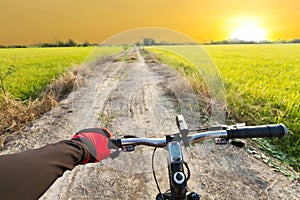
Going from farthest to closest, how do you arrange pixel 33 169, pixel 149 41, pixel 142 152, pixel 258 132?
pixel 142 152
pixel 149 41
pixel 258 132
pixel 33 169

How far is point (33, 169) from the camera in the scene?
0.98 m

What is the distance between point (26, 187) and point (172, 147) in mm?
658

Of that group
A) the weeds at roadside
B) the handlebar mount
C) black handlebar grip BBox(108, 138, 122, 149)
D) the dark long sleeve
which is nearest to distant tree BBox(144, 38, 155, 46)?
the handlebar mount

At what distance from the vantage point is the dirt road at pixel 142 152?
1914mm

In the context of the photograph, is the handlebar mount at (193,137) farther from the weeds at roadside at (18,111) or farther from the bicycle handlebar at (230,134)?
the weeds at roadside at (18,111)

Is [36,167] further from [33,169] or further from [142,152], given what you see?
[142,152]

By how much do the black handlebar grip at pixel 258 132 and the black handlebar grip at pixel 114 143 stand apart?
24.4 inches

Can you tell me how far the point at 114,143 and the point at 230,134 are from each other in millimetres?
659

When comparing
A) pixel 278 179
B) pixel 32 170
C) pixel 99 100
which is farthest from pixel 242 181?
pixel 32 170

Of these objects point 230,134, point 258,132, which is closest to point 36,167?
point 230,134

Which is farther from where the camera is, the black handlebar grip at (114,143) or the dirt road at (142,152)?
the dirt road at (142,152)

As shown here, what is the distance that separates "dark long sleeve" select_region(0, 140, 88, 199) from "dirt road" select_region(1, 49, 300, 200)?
58 cm

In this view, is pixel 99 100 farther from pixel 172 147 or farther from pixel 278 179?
pixel 278 179

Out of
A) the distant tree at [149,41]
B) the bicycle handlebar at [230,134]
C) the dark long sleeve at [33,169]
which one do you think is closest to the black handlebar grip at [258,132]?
the bicycle handlebar at [230,134]
